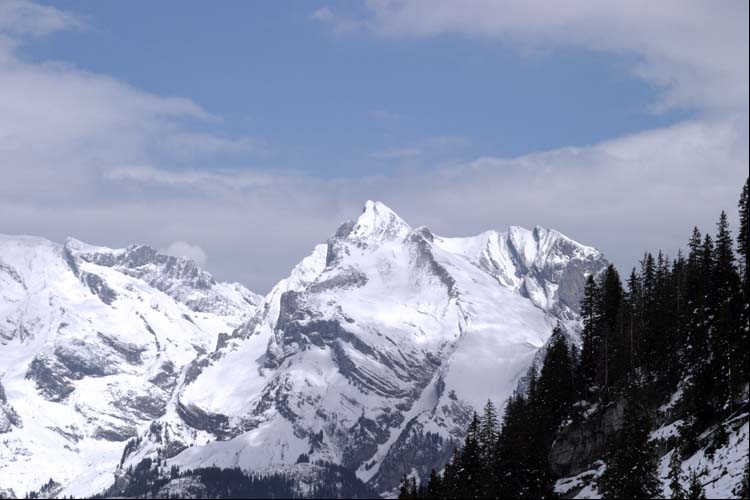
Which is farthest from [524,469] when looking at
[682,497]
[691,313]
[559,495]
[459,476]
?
[682,497]

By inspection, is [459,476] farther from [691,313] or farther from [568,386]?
[691,313]

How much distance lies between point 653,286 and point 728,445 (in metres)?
67.9

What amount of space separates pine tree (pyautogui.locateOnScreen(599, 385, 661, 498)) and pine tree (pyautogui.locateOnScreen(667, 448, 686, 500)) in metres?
1.55

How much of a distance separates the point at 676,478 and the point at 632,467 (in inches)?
200

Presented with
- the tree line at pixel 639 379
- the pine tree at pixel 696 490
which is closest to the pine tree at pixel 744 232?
the tree line at pixel 639 379

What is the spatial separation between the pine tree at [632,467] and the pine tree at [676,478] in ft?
5.08

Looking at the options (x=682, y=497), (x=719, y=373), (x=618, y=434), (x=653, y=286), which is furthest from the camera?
(x=653, y=286)

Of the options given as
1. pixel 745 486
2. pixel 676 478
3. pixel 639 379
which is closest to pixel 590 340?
pixel 639 379

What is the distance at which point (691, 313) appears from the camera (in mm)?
164375

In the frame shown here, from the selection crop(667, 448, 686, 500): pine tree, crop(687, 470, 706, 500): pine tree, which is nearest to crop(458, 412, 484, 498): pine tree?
crop(667, 448, 686, 500): pine tree

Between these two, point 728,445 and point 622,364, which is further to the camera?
point 622,364

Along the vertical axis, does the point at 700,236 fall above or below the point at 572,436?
above

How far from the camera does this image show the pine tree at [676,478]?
126 meters

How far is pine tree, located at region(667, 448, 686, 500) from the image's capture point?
125938 mm
